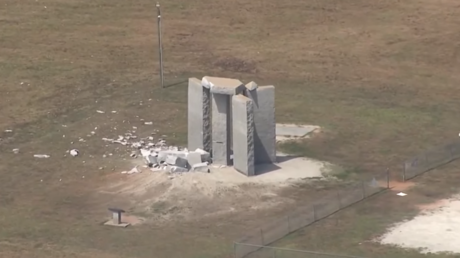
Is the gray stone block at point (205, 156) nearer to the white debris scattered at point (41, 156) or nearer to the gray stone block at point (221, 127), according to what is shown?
the gray stone block at point (221, 127)

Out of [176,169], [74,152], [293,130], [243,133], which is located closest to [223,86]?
[243,133]

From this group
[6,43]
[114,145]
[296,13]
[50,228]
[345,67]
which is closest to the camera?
[50,228]

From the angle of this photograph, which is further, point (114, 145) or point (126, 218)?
point (114, 145)

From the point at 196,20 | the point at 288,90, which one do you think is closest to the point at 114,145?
the point at 288,90

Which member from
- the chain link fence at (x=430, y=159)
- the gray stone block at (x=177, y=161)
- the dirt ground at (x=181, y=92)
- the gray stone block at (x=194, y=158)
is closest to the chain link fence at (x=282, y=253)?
the dirt ground at (x=181, y=92)

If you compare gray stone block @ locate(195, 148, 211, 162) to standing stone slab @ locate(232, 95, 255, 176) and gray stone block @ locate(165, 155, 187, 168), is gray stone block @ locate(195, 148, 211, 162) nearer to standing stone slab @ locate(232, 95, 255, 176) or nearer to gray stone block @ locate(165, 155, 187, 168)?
gray stone block @ locate(165, 155, 187, 168)

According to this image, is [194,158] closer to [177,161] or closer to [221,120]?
[177,161]

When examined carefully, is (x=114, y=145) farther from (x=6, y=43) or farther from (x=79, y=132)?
(x=6, y=43)
